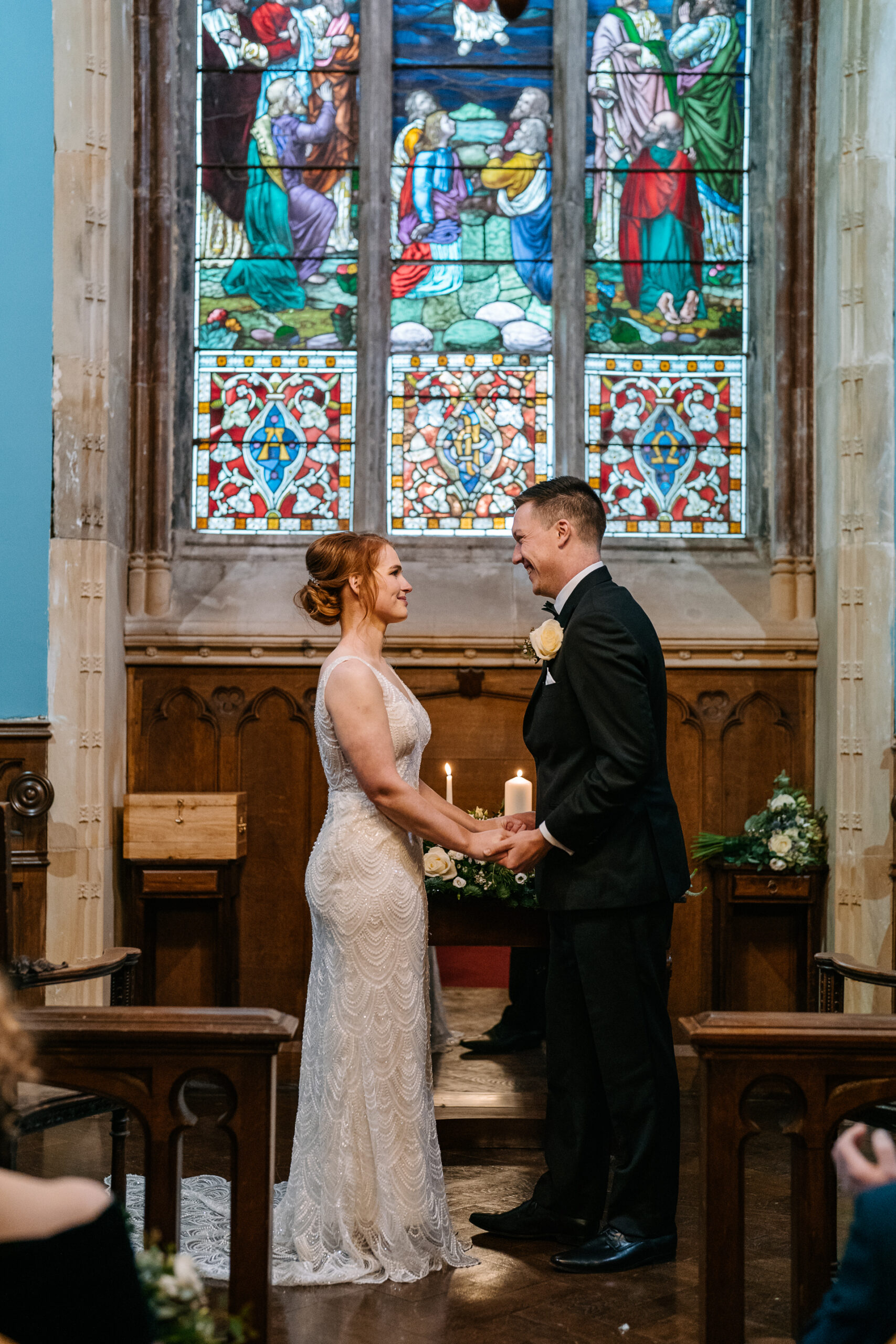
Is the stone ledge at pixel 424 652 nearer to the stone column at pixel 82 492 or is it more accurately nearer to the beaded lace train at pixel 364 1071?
the stone column at pixel 82 492

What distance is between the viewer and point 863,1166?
4.53ft

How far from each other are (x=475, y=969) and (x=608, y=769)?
4.01 metres

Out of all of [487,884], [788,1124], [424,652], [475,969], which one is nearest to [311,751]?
[424,652]

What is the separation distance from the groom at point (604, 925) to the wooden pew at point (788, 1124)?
82 centimetres

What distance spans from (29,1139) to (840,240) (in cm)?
471

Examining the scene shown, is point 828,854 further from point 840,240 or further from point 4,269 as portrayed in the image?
point 4,269

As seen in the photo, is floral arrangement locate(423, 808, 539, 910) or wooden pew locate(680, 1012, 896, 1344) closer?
wooden pew locate(680, 1012, 896, 1344)

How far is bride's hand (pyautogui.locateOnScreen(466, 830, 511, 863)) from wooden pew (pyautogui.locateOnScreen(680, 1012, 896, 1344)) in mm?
982

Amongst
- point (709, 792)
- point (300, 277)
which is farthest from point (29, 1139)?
point (300, 277)

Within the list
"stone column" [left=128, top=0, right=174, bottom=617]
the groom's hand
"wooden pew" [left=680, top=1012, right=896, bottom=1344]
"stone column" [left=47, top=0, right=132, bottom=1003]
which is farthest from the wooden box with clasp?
"wooden pew" [left=680, top=1012, right=896, bottom=1344]

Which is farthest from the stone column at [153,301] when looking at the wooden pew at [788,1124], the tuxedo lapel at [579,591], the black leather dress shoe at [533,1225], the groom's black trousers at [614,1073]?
the wooden pew at [788,1124]

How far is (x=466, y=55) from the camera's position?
6.05 meters

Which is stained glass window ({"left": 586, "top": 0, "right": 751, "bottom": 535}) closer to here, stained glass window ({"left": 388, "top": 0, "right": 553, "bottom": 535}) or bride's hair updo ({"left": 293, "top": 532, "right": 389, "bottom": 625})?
stained glass window ({"left": 388, "top": 0, "right": 553, "bottom": 535})

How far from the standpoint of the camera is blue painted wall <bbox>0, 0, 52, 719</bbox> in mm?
4930
